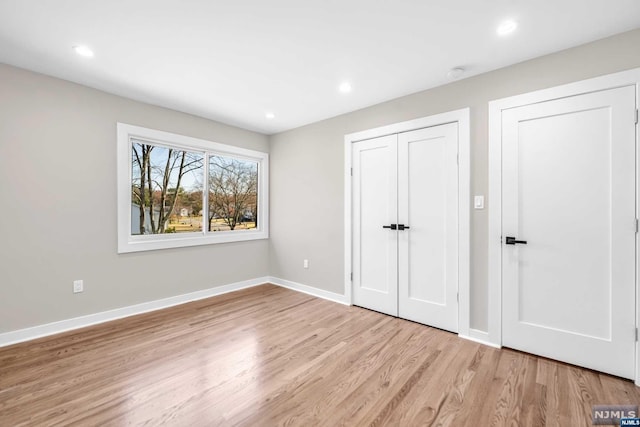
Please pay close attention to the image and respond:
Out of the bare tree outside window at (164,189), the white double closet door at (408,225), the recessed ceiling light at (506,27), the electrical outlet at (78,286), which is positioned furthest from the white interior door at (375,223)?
the electrical outlet at (78,286)

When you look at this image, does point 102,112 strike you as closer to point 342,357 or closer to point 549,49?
point 342,357

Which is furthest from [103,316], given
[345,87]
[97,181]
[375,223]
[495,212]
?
[495,212]

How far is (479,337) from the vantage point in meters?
2.59

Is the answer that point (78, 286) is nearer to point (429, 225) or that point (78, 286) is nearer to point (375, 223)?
point (375, 223)

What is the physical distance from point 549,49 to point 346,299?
3.24 metres

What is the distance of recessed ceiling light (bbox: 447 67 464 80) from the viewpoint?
8.31 ft

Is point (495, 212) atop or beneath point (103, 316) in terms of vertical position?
atop

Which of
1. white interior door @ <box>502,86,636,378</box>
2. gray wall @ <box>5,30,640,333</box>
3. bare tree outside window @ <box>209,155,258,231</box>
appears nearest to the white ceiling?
gray wall @ <box>5,30,640,333</box>

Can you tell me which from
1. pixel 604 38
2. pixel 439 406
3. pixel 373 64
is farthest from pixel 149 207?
pixel 604 38

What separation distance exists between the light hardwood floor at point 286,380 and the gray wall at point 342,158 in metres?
0.70

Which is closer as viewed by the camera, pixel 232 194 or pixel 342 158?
pixel 342 158

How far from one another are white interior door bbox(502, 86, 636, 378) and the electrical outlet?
13.8 ft

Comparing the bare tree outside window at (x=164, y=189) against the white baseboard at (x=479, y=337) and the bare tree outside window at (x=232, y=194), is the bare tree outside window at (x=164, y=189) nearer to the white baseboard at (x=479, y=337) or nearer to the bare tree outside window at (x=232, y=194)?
the bare tree outside window at (x=232, y=194)

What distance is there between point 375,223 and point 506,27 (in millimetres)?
2159
